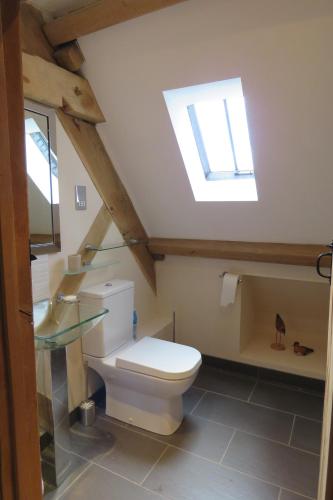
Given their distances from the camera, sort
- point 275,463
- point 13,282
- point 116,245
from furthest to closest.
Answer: point 116,245 → point 275,463 → point 13,282

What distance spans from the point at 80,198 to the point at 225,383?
5.96 ft

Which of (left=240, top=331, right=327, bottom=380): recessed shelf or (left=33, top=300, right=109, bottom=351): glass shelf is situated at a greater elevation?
(left=33, top=300, right=109, bottom=351): glass shelf

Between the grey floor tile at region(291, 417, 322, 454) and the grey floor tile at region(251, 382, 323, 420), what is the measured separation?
0.25 ft

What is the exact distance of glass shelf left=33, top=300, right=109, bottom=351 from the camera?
1462 millimetres

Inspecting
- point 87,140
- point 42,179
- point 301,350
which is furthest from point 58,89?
point 301,350

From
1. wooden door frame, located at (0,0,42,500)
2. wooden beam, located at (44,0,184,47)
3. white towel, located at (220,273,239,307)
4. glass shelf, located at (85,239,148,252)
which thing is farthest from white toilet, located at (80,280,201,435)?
wooden beam, located at (44,0,184,47)

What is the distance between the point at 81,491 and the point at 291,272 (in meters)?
1.91

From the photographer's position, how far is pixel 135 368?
198cm

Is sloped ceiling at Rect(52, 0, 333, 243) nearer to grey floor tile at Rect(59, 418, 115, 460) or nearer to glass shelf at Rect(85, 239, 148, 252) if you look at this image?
glass shelf at Rect(85, 239, 148, 252)

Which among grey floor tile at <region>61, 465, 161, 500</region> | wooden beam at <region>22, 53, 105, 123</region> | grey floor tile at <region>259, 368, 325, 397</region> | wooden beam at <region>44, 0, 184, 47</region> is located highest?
wooden beam at <region>44, 0, 184, 47</region>

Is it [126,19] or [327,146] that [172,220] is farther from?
[126,19]

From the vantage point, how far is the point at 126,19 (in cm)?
157

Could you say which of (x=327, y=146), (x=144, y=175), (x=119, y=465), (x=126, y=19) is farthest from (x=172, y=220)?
(x=119, y=465)

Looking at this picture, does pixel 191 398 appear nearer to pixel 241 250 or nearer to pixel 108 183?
pixel 241 250
